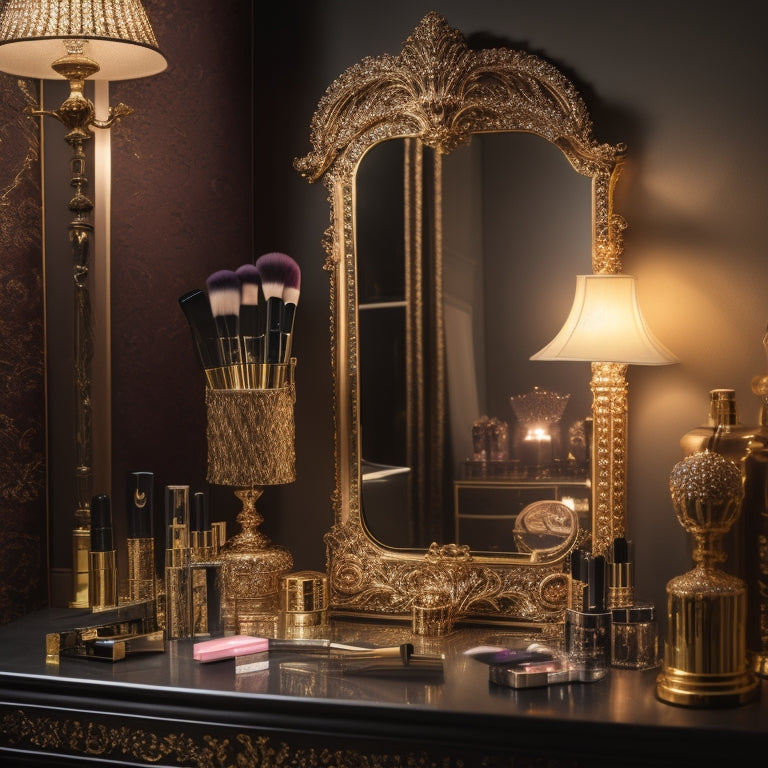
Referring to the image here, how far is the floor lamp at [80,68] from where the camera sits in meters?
1.84

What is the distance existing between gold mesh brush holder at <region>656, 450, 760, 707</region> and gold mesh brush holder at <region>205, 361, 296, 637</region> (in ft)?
2.47

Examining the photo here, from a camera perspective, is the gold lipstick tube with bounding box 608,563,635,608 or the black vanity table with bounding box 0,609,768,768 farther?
the gold lipstick tube with bounding box 608,563,635,608

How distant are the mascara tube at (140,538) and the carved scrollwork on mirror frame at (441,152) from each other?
373mm

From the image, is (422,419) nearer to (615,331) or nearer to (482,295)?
(482,295)

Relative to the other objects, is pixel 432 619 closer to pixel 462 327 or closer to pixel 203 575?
pixel 203 575

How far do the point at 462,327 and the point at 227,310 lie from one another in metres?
0.45

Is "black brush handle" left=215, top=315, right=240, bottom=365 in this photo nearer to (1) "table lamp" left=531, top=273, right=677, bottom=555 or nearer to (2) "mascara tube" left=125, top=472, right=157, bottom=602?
(2) "mascara tube" left=125, top=472, right=157, bottom=602

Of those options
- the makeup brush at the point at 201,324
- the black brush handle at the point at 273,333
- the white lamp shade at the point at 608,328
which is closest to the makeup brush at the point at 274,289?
the black brush handle at the point at 273,333

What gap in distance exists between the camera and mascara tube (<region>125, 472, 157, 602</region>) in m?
2.01

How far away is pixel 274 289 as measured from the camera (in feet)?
6.78

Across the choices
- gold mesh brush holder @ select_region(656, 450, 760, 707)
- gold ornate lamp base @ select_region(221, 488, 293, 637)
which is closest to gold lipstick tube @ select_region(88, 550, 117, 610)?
gold ornate lamp base @ select_region(221, 488, 293, 637)

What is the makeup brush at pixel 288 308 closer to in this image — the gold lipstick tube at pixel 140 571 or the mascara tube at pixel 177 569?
the mascara tube at pixel 177 569

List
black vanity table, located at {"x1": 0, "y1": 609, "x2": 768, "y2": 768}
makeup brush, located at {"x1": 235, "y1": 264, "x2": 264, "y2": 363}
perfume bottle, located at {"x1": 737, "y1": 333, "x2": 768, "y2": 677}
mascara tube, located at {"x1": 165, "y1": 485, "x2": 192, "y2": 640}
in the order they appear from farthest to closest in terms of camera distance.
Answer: makeup brush, located at {"x1": 235, "y1": 264, "x2": 264, "y2": 363}
mascara tube, located at {"x1": 165, "y1": 485, "x2": 192, "y2": 640}
perfume bottle, located at {"x1": 737, "y1": 333, "x2": 768, "y2": 677}
black vanity table, located at {"x1": 0, "y1": 609, "x2": 768, "y2": 768}

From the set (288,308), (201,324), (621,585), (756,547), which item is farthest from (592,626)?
(201,324)
